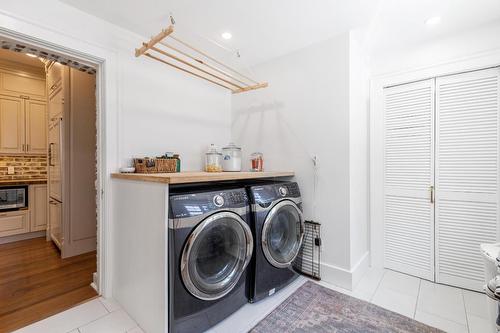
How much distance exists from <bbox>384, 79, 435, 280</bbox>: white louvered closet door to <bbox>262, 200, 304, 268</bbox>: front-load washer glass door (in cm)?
107

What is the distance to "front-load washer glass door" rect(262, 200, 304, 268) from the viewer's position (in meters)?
1.87

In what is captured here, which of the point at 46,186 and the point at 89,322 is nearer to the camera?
the point at 89,322

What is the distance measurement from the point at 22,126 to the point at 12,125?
0.11 meters

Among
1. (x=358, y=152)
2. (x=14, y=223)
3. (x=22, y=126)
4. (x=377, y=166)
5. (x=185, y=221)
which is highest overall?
(x=22, y=126)

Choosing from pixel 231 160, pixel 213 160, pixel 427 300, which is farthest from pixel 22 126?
pixel 427 300

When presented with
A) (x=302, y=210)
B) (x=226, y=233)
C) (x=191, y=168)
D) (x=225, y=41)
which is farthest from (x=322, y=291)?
(x=225, y=41)

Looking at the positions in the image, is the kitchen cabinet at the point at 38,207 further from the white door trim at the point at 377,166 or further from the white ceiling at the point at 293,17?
the white door trim at the point at 377,166

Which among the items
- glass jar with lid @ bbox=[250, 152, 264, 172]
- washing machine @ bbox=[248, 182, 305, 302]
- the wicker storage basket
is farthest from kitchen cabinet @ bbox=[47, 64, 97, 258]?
washing machine @ bbox=[248, 182, 305, 302]

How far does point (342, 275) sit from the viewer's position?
6.86 feet

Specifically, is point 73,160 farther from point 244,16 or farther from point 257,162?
point 244,16

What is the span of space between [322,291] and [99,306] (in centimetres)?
180

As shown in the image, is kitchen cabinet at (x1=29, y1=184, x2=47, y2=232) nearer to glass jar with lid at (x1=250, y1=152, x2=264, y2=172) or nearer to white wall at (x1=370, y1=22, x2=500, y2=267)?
glass jar with lid at (x1=250, y1=152, x2=264, y2=172)

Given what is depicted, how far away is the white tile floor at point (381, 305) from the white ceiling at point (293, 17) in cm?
226

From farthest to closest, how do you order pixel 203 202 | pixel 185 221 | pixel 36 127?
pixel 36 127
pixel 203 202
pixel 185 221
